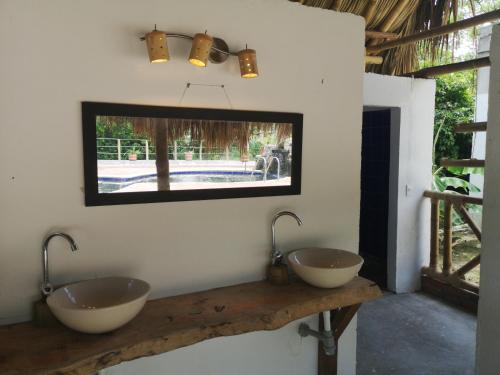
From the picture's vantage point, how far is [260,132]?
6.34 ft

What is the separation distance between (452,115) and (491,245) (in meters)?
4.59

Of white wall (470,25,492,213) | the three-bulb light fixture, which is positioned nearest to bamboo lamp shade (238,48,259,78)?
the three-bulb light fixture

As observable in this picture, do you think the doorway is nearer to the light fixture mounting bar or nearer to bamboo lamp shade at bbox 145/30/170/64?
the light fixture mounting bar

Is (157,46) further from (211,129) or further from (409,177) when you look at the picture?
(409,177)

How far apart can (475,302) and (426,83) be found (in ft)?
6.68

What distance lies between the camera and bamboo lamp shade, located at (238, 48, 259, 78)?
174 centimetres

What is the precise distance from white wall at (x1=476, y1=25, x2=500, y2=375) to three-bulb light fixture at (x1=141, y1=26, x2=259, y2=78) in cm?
125

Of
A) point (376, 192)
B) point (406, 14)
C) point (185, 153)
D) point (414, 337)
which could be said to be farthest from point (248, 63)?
point (376, 192)

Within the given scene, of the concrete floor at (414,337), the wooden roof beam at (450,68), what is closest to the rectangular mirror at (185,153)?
the concrete floor at (414,337)

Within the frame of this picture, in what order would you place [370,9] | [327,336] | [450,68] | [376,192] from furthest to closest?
[376,192] → [450,68] → [370,9] → [327,336]

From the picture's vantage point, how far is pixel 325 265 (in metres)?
2.04

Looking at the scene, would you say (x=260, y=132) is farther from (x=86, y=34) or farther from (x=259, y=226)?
(x=86, y=34)

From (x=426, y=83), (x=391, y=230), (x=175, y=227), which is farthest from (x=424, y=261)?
(x=175, y=227)

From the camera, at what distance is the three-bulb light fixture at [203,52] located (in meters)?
1.54
